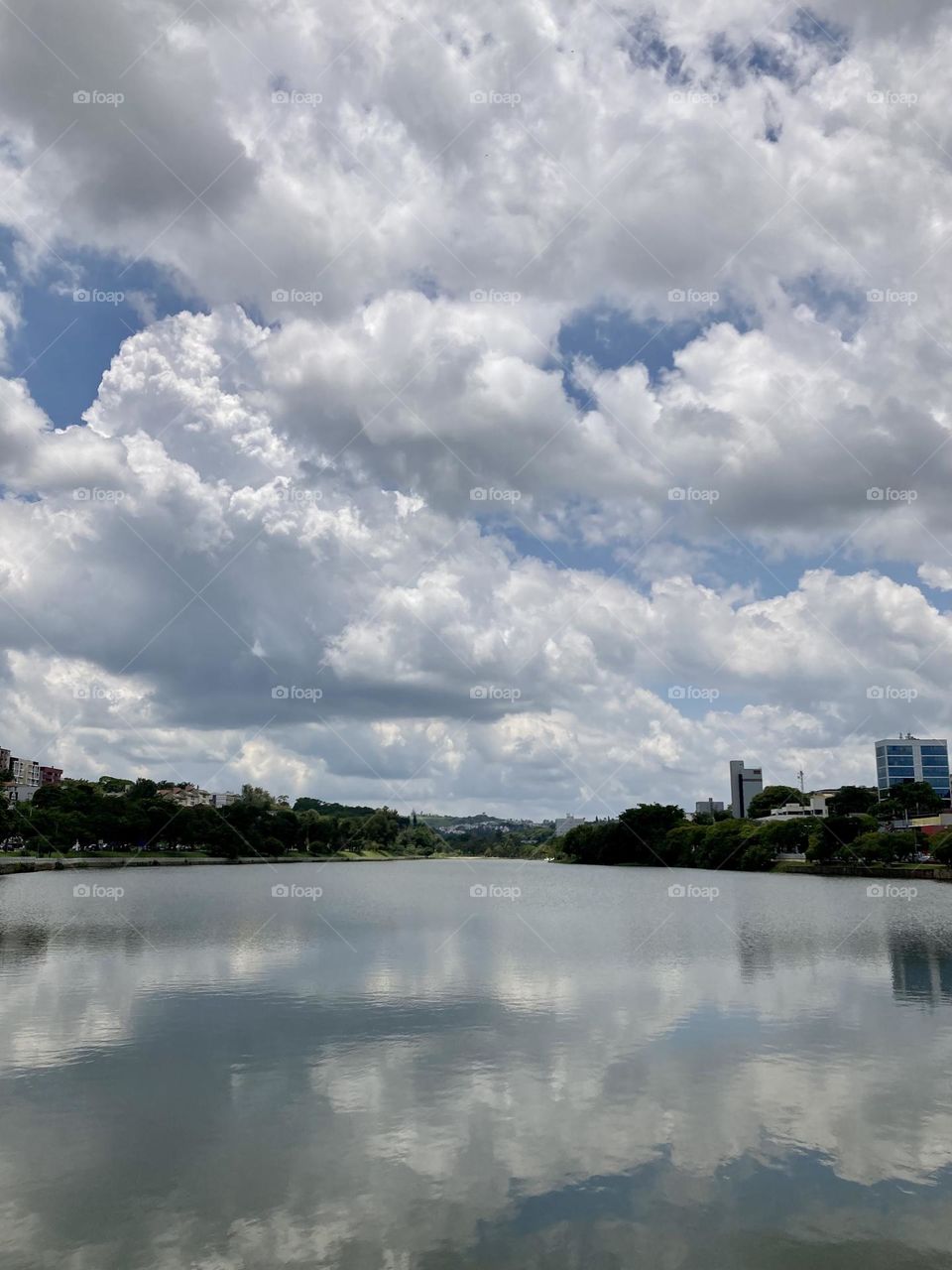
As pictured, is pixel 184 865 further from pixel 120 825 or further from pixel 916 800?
pixel 916 800

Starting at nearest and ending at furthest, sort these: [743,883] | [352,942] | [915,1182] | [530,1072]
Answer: [915,1182] < [530,1072] < [352,942] < [743,883]

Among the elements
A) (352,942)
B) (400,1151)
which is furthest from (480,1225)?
(352,942)

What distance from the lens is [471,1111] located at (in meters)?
18.6

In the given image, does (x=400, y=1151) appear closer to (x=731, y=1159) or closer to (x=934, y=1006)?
(x=731, y=1159)

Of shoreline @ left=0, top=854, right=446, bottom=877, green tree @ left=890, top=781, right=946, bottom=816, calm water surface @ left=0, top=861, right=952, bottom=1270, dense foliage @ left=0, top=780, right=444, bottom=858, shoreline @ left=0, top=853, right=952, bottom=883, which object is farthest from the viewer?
green tree @ left=890, top=781, right=946, bottom=816

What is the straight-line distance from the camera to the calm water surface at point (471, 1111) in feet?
44.1

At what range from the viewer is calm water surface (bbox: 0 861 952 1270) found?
13430 millimetres

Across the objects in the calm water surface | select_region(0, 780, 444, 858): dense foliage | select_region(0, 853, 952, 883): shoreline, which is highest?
select_region(0, 780, 444, 858): dense foliage

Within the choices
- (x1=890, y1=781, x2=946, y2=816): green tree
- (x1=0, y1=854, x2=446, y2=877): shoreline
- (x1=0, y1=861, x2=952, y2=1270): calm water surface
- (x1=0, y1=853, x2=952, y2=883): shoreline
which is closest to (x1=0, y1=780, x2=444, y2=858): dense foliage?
(x1=0, y1=854, x2=446, y2=877): shoreline

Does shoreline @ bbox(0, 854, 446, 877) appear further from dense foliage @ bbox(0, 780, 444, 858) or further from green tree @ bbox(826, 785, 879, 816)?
green tree @ bbox(826, 785, 879, 816)

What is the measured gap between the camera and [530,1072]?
69.8 ft

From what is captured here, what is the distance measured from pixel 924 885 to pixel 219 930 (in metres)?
84.7

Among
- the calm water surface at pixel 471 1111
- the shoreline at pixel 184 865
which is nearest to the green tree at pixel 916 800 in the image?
the shoreline at pixel 184 865

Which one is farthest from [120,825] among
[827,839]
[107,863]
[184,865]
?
[827,839]
